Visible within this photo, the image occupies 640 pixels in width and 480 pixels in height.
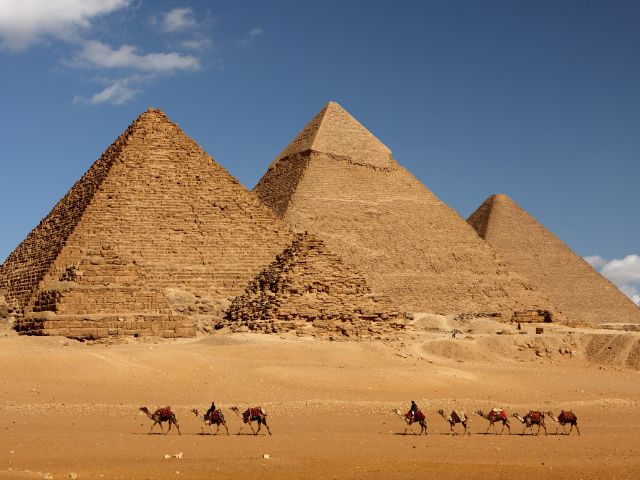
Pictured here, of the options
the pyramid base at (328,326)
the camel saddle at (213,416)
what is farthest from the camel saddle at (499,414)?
the pyramid base at (328,326)

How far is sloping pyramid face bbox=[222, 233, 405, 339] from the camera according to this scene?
3012 centimetres

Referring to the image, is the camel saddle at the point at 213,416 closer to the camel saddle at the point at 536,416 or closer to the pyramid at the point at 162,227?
the camel saddle at the point at 536,416

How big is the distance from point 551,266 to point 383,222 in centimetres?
1732

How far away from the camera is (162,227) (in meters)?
38.8

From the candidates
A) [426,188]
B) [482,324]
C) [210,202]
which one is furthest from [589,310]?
[210,202]

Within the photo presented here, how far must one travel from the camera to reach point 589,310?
68812mm

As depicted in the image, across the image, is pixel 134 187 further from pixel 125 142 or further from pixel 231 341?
pixel 231 341

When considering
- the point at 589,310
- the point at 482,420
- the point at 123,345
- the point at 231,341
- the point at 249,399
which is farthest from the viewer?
the point at 589,310

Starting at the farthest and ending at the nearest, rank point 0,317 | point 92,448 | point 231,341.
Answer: point 0,317, point 231,341, point 92,448

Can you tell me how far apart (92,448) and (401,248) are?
44669 millimetres

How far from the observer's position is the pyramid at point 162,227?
3631cm

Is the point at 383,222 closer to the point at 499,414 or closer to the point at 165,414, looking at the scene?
the point at 499,414

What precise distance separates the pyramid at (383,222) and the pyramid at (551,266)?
10502 mm

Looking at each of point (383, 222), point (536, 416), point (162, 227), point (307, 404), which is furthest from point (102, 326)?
point (383, 222)
